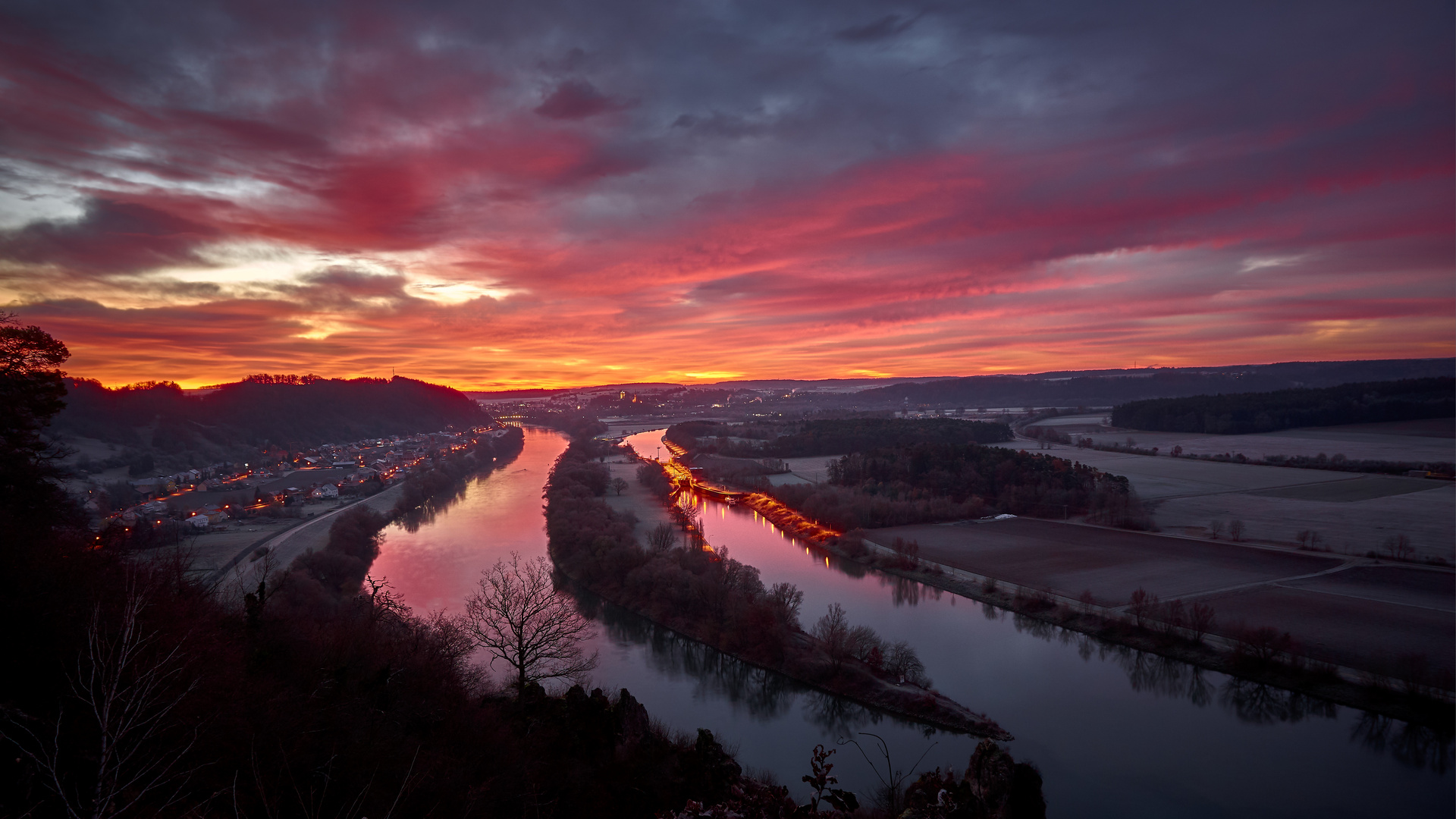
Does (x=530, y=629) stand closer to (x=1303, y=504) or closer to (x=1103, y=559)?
(x=1103, y=559)

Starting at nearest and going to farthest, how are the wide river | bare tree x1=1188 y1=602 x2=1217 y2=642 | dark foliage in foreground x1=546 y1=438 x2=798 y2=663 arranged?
the wide river, bare tree x1=1188 y1=602 x2=1217 y2=642, dark foliage in foreground x1=546 y1=438 x2=798 y2=663

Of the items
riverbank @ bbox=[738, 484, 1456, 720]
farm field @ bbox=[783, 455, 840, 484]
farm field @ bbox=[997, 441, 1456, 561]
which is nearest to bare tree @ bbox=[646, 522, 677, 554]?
riverbank @ bbox=[738, 484, 1456, 720]

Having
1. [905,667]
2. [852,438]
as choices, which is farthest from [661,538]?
[852,438]

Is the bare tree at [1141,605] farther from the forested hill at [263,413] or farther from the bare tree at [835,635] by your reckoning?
the forested hill at [263,413]

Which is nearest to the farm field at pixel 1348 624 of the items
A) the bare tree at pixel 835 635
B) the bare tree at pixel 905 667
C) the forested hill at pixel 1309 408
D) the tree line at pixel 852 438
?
the bare tree at pixel 905 667

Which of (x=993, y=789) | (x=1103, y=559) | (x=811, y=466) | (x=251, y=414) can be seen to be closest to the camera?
(x=993, y=789)

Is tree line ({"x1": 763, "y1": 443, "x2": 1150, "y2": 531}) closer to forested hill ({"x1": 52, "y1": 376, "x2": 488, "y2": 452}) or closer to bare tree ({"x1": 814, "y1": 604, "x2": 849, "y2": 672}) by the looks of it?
bare tree ({"x1": 814, "y1": 604, "x2": 849, "y2": 672})
